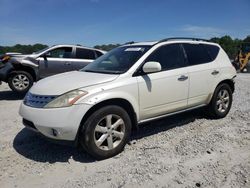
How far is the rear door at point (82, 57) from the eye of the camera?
9.65m

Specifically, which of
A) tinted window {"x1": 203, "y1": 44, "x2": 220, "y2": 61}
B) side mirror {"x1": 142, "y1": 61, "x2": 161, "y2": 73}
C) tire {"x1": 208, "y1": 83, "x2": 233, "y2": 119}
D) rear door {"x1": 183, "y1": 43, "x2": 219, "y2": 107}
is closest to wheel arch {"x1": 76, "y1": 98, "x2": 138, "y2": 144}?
side mirror {"x1": 142, "y1": 61, "x2": 161, "y2": 73}

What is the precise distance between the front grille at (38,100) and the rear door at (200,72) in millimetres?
2582

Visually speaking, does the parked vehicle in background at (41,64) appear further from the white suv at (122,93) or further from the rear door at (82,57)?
the white suv at (122,93)

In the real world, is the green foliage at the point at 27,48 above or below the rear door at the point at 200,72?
below

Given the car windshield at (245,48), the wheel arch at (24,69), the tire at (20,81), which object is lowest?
the car windshield at (245,48)

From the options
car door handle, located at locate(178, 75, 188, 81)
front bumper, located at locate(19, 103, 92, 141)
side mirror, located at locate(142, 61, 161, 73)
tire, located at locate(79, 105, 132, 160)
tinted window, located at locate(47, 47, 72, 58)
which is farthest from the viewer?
tinted window, located at locate(47, 47, 72, 58)

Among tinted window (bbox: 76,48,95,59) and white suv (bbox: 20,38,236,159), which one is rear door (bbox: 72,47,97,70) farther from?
white suv (bbox: 20,38,236,159)

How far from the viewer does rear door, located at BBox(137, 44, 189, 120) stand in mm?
4492

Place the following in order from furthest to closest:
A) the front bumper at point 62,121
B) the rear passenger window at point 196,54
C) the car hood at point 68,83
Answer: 1. the rear passenger window at point 196,54
2. the car hood at point 68,83
3. the front bumper at point 62,121

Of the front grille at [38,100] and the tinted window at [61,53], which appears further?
the tinted window at [61,53]

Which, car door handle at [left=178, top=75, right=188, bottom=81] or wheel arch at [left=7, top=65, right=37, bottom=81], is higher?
car door handle at [left=178, top=75, right=188, bottom=81]

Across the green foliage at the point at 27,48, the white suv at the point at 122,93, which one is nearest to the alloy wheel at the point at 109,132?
the white suv at the point at 122,93

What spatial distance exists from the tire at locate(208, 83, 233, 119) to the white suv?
A: 21 millimetres

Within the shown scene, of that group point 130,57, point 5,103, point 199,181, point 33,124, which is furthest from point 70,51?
point 199,181
